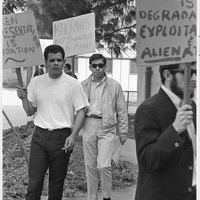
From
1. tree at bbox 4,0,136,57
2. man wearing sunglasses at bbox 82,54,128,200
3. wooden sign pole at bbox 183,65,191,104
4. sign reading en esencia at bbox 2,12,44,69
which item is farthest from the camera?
tree at bbox 4,0,136,57

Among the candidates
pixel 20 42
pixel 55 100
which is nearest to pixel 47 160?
pixel 55 100

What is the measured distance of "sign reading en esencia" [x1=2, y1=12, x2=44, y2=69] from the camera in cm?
582

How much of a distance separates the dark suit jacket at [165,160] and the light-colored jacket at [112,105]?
3221 millimetres

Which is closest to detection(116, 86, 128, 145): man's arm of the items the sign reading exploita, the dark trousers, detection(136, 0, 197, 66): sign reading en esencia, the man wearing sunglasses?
the man wearing sunglasses

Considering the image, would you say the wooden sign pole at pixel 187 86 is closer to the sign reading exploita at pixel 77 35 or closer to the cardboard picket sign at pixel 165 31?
the cardboard picket sign at pixel 165 31

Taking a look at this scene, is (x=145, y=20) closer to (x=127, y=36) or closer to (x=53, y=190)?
(x=53, y=190)

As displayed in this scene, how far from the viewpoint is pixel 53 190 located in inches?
210

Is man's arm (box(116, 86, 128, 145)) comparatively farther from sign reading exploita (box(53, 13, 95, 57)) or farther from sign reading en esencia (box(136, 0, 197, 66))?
sign reading en esencia (box(136, 0, 197, 66))

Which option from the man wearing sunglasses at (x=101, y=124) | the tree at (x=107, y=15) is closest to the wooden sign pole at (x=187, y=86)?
the man wearing sunglasses at (x=101, y=124)

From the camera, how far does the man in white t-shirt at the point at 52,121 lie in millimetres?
5242

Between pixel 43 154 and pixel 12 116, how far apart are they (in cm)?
1259

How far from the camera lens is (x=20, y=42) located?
19.4ft

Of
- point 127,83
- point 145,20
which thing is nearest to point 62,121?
point 145,20

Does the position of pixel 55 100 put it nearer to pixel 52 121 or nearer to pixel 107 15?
pixel 52 121
